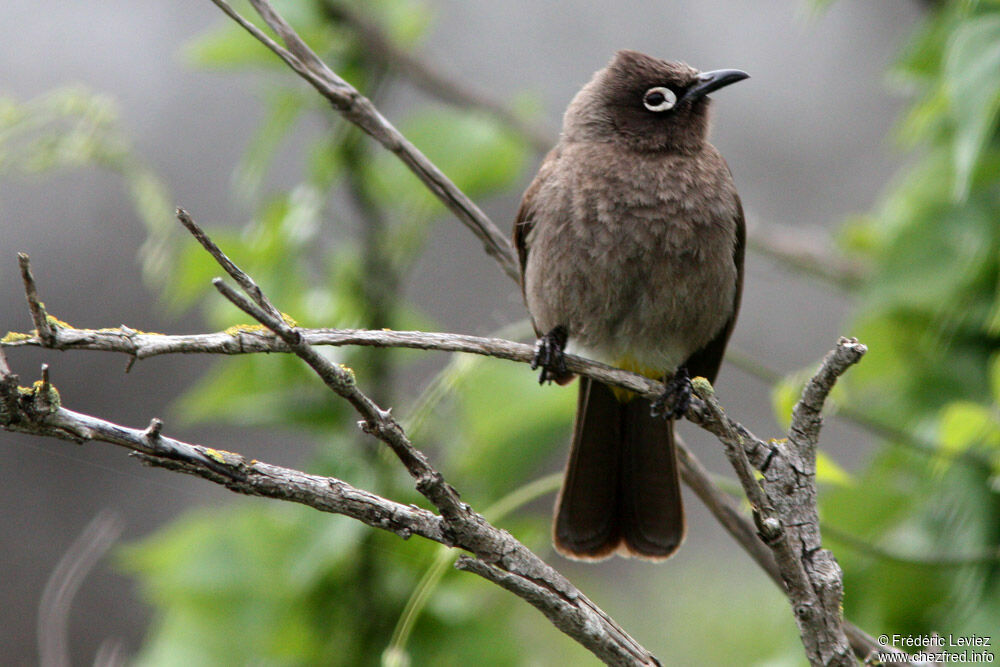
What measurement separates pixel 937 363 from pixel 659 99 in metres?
1.31

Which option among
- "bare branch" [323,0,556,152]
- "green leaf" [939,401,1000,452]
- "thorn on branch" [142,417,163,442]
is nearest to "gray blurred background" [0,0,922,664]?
"bare branch" [323,0,556,152]

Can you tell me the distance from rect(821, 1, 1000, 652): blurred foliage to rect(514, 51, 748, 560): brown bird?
0.52 m

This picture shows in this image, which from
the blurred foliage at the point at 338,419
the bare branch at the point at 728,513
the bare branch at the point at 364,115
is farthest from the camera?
the blurred foliage at the point at 338,419

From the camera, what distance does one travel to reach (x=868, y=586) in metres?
2.71

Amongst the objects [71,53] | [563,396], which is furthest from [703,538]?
[71,53]

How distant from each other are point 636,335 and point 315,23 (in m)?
1.55

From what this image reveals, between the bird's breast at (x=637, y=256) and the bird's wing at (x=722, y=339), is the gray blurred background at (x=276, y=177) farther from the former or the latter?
the bird's breast at (x=637, y=256)

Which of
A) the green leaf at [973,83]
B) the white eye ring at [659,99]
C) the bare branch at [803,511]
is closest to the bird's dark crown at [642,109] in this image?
the white eye ring at [659,99]

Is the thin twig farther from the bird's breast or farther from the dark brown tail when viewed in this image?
the bird's breast

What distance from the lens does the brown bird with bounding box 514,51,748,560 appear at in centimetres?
309

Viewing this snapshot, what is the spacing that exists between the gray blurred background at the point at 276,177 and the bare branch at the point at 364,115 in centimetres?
353

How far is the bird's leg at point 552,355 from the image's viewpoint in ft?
9.47

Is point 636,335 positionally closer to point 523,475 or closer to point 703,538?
point 523,475

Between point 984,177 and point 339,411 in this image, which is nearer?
point 984,177
